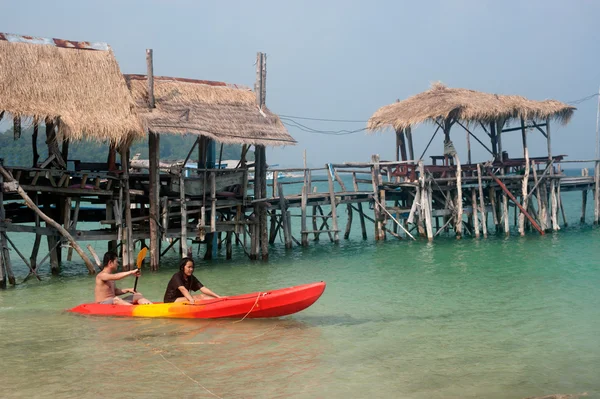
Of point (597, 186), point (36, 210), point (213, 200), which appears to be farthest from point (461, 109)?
point (36, 210)

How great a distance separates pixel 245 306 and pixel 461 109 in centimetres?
1362

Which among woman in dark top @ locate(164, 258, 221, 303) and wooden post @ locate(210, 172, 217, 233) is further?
wooden post @ locate(210, 172, 217, 233)

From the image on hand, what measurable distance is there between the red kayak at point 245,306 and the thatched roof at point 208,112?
5536 mm

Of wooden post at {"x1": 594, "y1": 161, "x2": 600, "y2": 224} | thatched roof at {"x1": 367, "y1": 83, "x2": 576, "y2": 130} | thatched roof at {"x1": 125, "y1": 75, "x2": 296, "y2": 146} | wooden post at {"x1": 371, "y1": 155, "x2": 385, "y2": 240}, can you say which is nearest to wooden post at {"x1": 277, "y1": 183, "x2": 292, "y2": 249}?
thatched roof at {"x1": 125, "y1": 75, "x2": 296, "y2": 146}

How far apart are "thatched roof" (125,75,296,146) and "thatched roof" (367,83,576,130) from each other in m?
6.13

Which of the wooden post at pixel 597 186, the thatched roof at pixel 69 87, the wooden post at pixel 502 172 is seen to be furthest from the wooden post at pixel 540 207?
the thatched roof at pixel 69 87

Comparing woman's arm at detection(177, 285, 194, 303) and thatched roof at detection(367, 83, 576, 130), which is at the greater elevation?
thatched roof at detection(367, 83, 576, 130)

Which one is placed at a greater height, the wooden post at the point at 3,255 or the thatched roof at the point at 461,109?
the thatched roof at the point at 461,109

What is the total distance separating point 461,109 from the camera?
22391mm

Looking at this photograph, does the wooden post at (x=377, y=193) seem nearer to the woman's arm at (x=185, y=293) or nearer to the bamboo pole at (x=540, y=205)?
the bamboo pole at (x=540, y=205)

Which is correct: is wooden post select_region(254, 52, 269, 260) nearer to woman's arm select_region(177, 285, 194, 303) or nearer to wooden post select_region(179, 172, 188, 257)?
wooden post select_region(179, 172, 188, 257)

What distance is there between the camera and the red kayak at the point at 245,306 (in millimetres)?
10891

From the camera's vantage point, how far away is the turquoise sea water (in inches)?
325

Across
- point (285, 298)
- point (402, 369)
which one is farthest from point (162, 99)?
point (402, 369)
